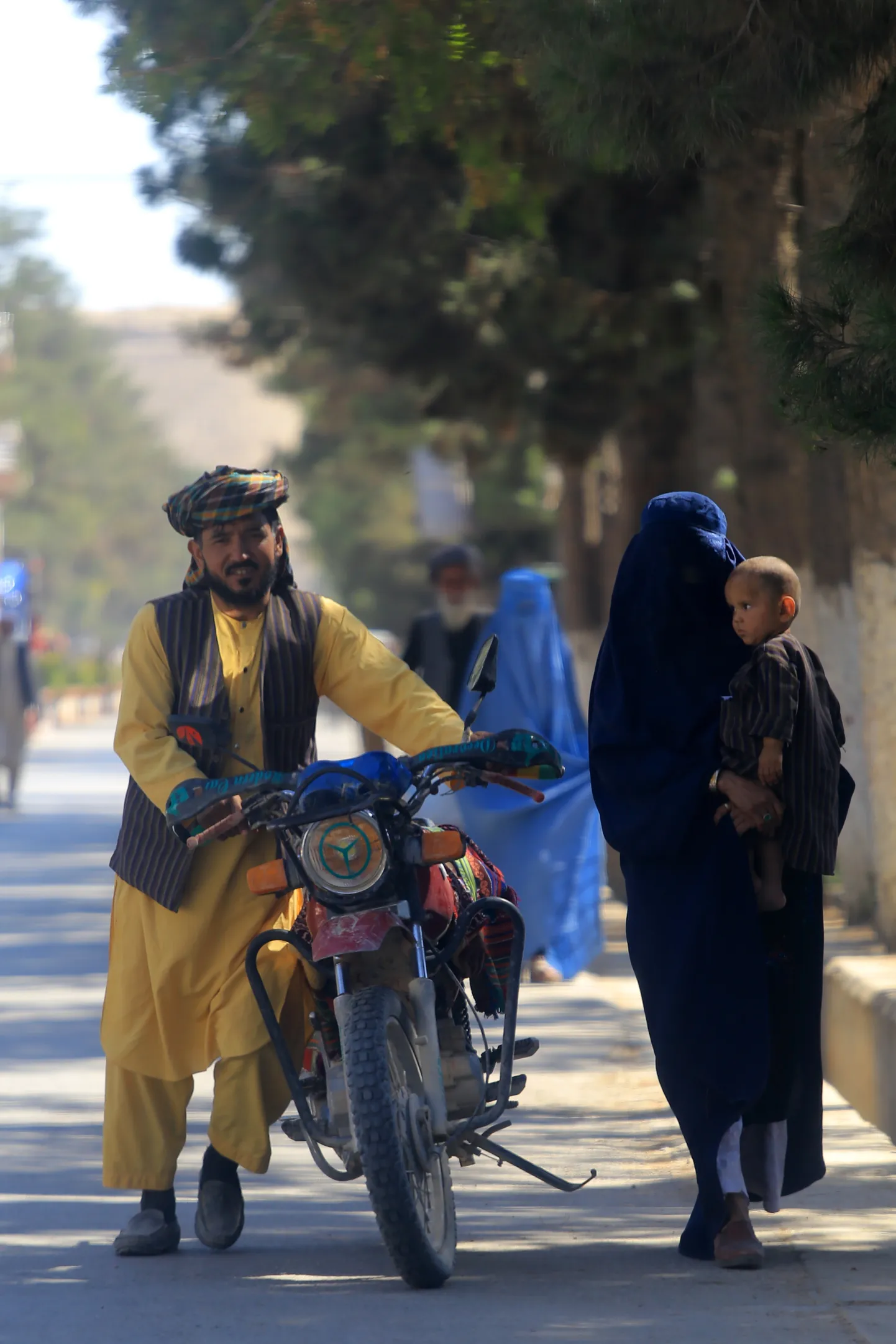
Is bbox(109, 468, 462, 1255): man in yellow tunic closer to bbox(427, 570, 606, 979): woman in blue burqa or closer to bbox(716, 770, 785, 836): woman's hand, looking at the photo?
bbox(716, 770, 785, 836): woman's hand

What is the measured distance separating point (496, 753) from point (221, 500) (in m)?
0.94

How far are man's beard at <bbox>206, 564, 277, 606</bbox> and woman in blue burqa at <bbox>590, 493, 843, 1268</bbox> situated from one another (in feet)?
2.72

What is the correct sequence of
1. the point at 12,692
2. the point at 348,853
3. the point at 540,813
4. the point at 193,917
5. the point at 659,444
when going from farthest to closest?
the point at 12,692
the point at 659,444
the point at 540,813
the point at 193,917
the point at 348,853

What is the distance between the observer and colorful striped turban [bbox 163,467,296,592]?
17.2ft

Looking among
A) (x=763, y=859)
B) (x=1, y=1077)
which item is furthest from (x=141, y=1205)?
(x=1, y=1077)

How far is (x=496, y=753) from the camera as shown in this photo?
15.9 feet

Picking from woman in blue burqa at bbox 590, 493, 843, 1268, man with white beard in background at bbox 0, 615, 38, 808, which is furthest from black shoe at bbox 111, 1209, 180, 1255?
man with white beard in background at bbox 0, 615, 38, 808

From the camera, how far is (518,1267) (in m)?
5.12

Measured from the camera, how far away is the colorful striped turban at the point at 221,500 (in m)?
5.23

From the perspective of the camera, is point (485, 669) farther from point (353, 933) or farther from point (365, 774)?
point (353, 933)

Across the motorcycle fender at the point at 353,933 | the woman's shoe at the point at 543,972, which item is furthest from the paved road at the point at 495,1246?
the woman's shoe at the point at 543,972

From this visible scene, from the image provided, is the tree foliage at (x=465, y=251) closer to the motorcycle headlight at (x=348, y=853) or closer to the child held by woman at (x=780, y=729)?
the child held by woman at (x=780, y=729)

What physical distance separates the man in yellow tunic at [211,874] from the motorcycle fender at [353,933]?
382mm

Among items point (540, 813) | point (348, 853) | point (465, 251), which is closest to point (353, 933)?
point (348, 853)
